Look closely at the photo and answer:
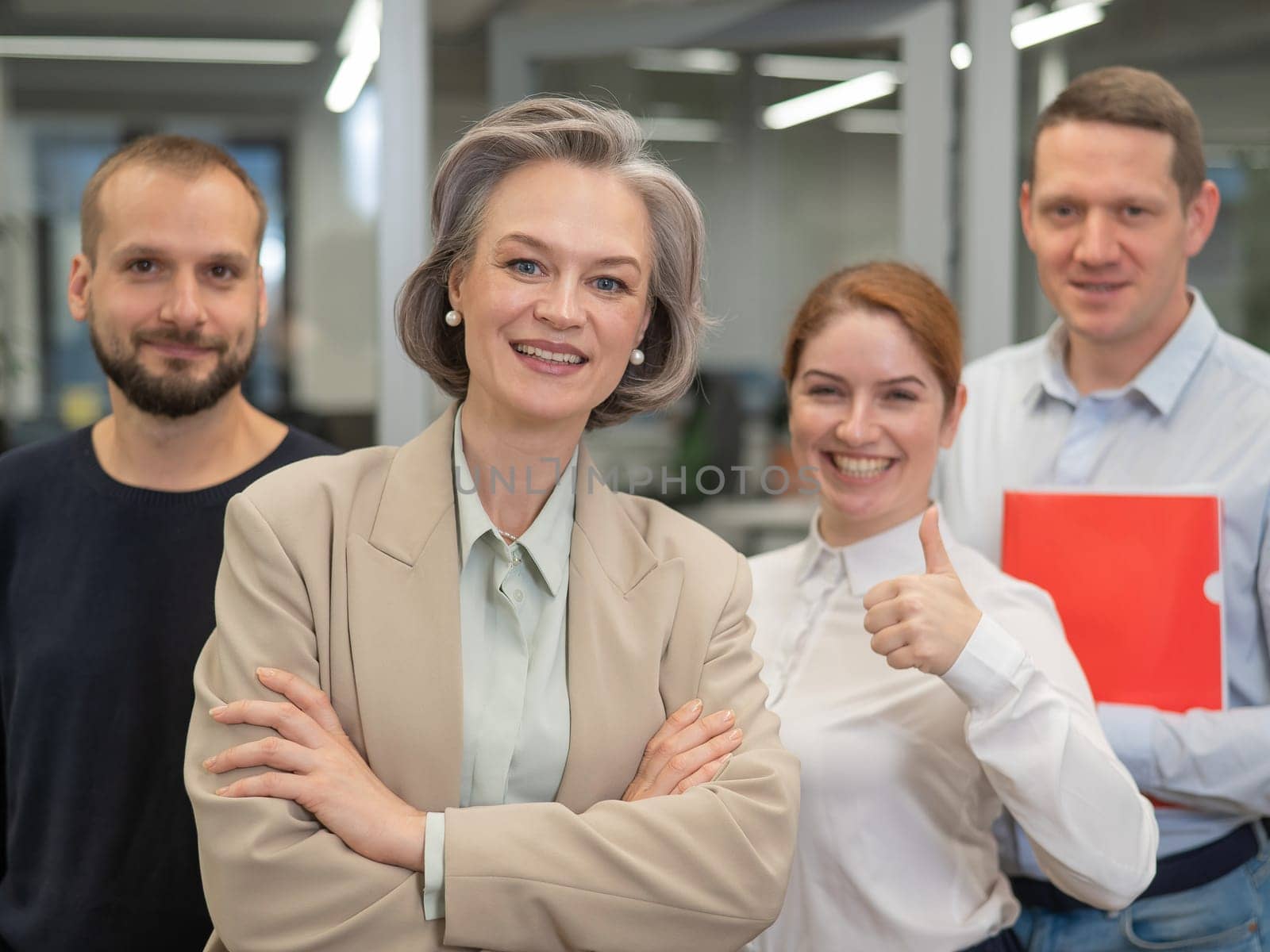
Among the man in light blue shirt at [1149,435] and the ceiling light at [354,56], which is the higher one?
the ceiling light at [354,56]

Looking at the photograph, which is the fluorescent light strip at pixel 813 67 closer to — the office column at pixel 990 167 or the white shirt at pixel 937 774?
the office column at pixel 990 167

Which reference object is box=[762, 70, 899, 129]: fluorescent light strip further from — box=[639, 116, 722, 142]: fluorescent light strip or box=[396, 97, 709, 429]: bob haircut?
box=[396, 97, 709, 429]: bob haircut

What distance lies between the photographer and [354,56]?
3164 mm

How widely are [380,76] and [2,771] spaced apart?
184 centimetres

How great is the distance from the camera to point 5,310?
3127 millimetres

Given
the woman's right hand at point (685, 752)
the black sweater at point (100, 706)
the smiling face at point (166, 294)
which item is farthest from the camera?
the smiling face at point (166, 294)

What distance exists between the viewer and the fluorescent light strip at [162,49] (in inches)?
122

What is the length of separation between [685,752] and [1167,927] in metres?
1.03

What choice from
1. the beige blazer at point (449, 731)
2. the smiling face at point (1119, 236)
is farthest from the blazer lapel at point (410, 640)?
the smiling face at point (1119, 236)

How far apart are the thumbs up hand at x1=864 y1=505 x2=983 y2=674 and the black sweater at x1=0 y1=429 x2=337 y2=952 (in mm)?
1035

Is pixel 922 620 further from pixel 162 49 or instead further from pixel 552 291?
pixel 162 49

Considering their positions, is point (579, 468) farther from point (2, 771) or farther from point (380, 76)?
point (380, 76)

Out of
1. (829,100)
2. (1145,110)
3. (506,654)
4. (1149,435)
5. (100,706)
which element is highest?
(829,100)

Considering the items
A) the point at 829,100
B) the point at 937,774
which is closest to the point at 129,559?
the point at 937,774
